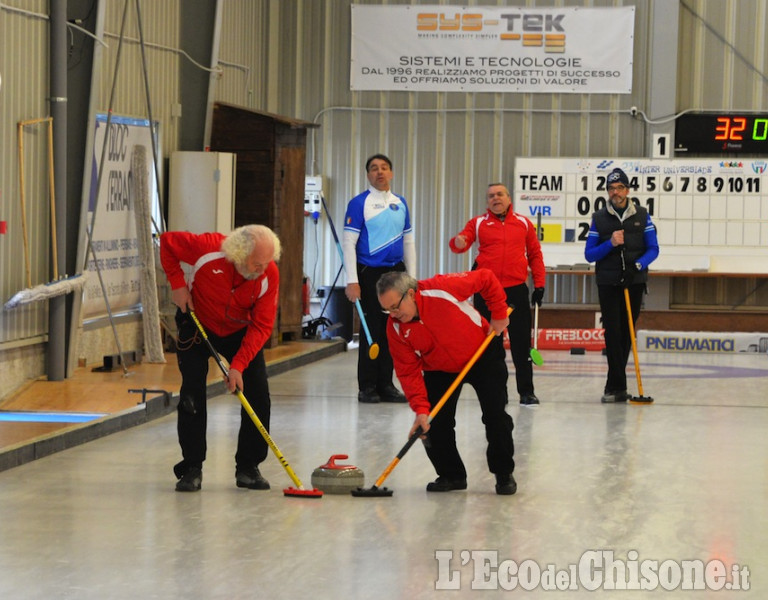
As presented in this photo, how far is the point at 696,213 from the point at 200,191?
20.2 ft

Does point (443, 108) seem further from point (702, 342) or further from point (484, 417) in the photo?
point (484, 417)

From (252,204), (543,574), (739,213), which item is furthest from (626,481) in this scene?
(739,213)

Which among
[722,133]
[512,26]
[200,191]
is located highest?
[512,26]

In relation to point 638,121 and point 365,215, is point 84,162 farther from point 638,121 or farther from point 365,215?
point 638,121

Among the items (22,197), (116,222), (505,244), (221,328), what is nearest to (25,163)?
(22,197)

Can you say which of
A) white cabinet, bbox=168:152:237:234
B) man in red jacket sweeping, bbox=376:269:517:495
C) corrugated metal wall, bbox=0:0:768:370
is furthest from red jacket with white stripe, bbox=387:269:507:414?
corrugated metal wall, bbox=0:0:768:370

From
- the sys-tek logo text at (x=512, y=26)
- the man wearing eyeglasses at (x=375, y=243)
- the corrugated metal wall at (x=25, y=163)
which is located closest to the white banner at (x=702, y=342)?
the sys-tek logo text at (x=512, y=26)

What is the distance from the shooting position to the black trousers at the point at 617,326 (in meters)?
8.74

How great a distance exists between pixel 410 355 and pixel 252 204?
6882mm

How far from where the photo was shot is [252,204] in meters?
12.0

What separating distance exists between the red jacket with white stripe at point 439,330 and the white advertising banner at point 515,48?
9.74 meters

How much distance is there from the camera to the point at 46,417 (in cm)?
731

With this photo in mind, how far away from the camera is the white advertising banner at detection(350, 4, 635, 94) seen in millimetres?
14867

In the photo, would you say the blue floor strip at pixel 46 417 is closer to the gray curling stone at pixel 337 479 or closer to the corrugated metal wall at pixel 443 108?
the gray curling stone at pixel 337 479
